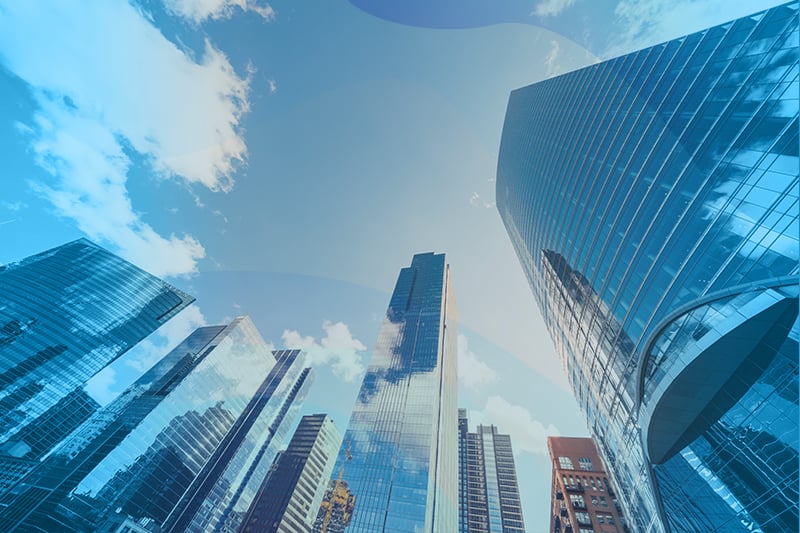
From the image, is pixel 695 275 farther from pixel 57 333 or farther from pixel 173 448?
pixel 57 333

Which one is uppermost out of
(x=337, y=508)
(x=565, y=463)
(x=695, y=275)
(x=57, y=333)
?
(x=57, y=333)

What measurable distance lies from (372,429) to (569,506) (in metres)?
53.8

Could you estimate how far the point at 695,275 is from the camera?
30.1m

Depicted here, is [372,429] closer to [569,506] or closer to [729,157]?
[569,506]

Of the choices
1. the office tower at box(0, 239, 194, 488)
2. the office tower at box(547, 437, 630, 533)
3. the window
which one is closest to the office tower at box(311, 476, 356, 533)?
the office tower at box(547, 437, 630, 533)

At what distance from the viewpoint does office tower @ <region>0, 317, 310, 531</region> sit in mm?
80250

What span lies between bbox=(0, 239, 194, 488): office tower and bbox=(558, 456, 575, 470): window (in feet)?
449

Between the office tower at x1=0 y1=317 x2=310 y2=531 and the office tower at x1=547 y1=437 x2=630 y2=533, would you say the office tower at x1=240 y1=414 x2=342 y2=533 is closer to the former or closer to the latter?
the office tower at x1=0 y1=317 x2=310 y2=531

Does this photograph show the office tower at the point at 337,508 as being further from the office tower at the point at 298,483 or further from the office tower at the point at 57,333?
the office tower at the point at 57,333

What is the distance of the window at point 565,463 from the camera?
2803 inches

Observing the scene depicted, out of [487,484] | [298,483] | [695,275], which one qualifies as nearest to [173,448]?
[298,483]

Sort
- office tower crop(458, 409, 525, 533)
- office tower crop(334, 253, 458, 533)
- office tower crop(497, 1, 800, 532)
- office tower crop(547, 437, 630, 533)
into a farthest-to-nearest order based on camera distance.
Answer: office tower crop(458, 409, 525, 533), office tower crop(334, 253, 458, 533), office tower crop(547, 437, 630, 533), office tower crop(497, 1, 800, 532)

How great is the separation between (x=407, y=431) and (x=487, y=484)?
212 feet

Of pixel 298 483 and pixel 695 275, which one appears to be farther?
pixel 298 483
